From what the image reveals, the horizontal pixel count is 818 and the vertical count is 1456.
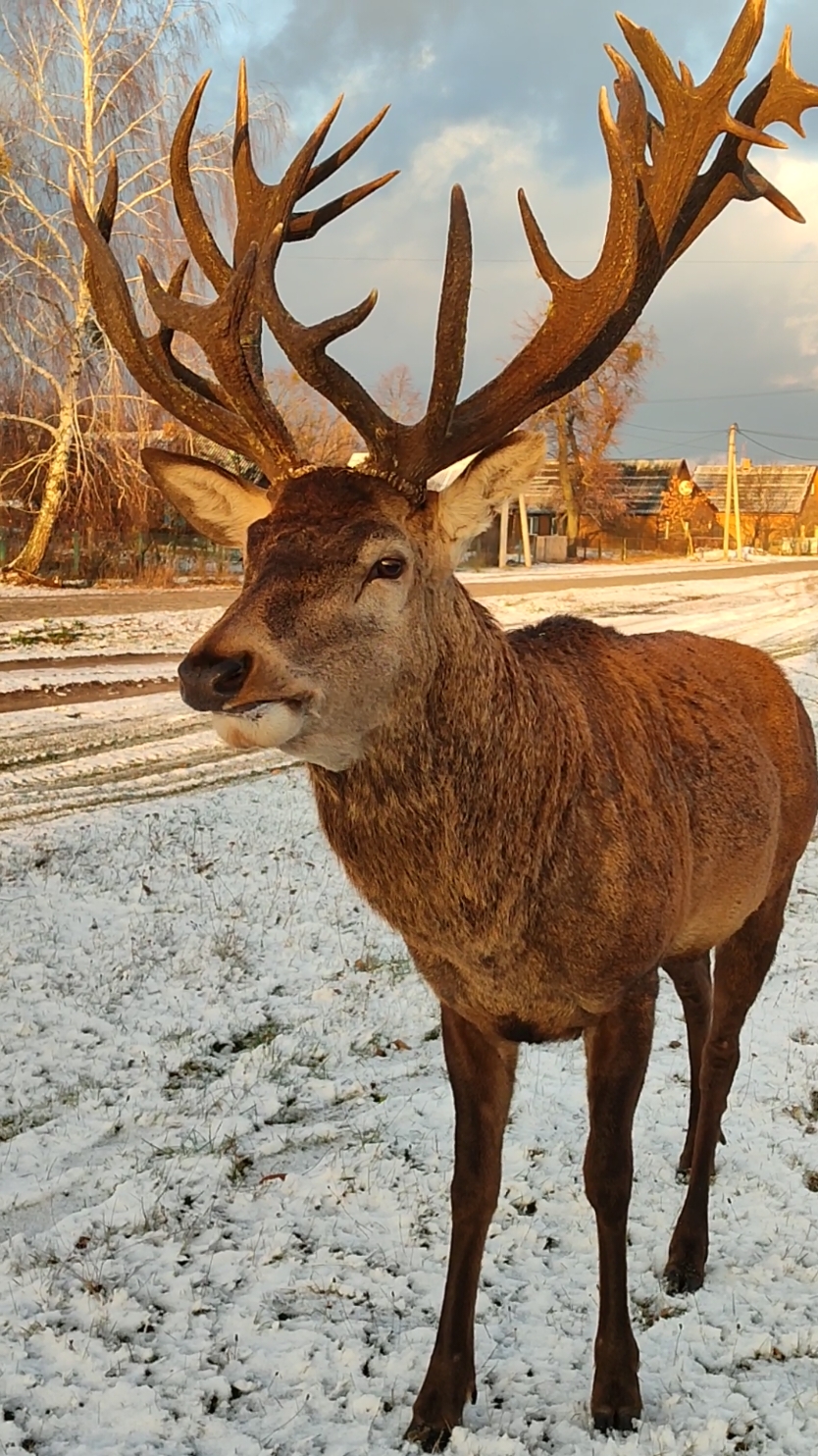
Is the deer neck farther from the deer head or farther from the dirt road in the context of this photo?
the dirt road

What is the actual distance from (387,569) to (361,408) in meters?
0.59

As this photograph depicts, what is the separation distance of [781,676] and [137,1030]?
3.58 metres

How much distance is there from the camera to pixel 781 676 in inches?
195

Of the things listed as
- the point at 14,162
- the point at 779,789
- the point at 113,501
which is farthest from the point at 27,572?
the point at 779,789

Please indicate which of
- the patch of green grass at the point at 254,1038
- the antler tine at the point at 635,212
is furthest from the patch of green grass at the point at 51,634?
the antler tine at the point at 635,212

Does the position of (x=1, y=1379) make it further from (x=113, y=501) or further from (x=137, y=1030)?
(x=113, y=501)

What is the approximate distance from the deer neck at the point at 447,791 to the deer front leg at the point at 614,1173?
1.96 ft

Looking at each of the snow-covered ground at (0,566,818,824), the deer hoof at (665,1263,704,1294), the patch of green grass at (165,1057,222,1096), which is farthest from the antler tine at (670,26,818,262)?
the snow-covered ground at (0,566,818,824)

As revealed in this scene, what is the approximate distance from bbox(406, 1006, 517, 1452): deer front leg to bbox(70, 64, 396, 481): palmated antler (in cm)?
191

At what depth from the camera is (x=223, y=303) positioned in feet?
11.2

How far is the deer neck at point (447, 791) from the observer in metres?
3.05

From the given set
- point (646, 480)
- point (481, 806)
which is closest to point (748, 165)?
point (481, 806)

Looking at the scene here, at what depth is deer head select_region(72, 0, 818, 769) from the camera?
2809mm

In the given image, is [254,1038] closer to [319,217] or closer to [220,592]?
[319,217]
